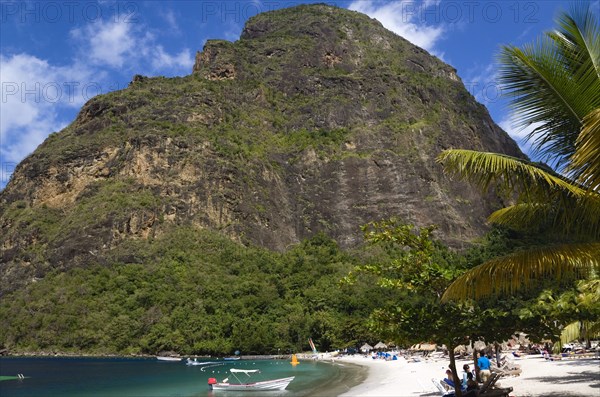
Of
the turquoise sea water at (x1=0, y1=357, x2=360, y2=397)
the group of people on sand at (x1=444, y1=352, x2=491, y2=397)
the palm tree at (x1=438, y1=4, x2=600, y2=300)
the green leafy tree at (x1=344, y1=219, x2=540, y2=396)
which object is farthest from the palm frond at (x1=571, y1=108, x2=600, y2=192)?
the turquoise sea water at (x1=0, y1=357, x2=360, y2=397)

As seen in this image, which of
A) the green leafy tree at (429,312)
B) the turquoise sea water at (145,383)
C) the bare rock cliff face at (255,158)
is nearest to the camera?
the green leafy tree at (429,312)

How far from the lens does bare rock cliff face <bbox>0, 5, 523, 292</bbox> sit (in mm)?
108000

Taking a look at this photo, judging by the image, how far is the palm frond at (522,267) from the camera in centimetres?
716

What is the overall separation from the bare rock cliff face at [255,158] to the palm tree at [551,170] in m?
98.8

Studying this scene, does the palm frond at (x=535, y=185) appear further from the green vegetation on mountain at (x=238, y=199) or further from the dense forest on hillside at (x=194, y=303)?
the dense forest on hillside at (x=194, y=303)

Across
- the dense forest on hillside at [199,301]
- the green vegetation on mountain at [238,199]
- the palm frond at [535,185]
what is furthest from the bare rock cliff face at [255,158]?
the palm frond at [535,185]

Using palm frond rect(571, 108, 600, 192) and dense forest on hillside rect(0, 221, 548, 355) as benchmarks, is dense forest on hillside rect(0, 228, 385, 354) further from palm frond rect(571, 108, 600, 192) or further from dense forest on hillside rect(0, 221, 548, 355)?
palm frond rect(571, 108, 600, 192)

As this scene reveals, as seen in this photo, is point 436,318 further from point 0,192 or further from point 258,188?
point 0,192

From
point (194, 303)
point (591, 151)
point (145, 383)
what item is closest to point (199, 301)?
point (194, 303)

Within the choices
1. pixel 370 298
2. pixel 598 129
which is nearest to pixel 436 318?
pixel 598 129

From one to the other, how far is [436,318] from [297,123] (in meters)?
131

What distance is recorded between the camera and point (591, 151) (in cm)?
566

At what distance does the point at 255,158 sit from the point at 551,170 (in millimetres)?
117502

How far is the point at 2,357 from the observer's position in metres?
91.1
